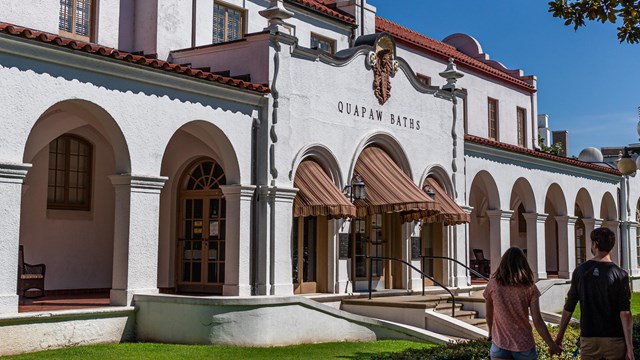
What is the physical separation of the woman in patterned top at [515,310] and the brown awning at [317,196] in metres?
9.47

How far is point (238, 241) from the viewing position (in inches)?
645

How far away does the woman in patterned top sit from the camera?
7566 mm

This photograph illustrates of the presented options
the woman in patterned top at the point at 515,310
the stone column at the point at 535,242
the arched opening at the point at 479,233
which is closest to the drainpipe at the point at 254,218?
the woman in patterned top at the point at 515,310

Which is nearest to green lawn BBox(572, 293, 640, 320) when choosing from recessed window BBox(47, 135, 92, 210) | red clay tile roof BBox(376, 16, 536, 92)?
red clay tile roof BBox(376, 16, 536, 92)

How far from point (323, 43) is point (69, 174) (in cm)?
819

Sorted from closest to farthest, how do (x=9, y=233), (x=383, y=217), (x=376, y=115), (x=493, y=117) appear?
(x=9, y=233) → (x=376, y=115) → (x=383, y=217) → (x=493, y=117)

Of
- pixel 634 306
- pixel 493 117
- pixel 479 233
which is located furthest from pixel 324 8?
pixel 634 306

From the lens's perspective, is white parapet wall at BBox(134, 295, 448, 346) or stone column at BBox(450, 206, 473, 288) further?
stone column at BBox(450, 206, 473, 288)

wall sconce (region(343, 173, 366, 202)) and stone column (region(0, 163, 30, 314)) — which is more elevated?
wall sconce (region(343, 173, 366, 202))

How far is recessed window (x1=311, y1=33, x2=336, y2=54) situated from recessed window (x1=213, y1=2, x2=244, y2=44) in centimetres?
251

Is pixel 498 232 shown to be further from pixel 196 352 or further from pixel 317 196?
pixel 196 352

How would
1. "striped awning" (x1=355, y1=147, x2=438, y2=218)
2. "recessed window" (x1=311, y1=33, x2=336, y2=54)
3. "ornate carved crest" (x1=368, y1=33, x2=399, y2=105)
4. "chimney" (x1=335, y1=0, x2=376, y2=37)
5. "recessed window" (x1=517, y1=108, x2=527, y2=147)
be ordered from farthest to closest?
"recessed window" (x1=517, y1=108, x2=527, y2=147)
"chimney" (x1=335, y1=0, x2=376, y2=37)
"recessed window" (x1=311, y1=33, x2=336, y2=54)
"ornate carved crest" (x1=368, y1=33, x2=399, y2=105)
"striped awning" (x1=355, y1=147, x2=438, y2=218)

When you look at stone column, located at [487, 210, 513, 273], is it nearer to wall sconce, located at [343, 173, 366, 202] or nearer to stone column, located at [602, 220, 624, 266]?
wall sconce, located at [343, 173, 366, 202]

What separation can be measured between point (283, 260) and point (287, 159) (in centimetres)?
206
